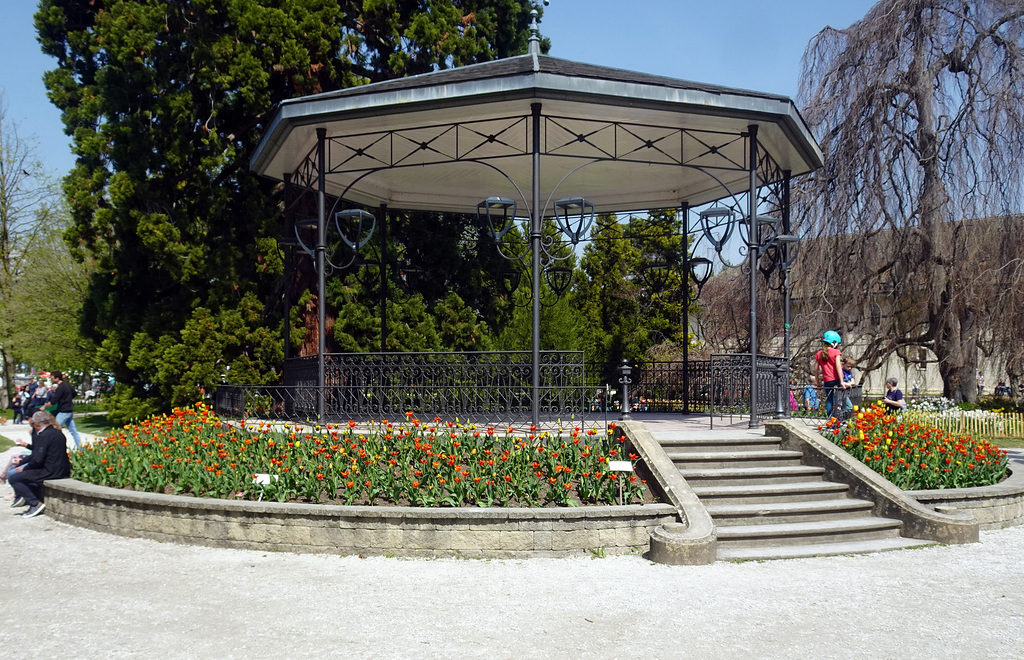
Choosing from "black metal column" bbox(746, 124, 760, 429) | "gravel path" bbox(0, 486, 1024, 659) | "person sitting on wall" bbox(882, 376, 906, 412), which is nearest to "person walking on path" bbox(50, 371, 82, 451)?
"gravel path" bbox(0, 486, 1024, 659)

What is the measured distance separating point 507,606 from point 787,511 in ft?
11.7

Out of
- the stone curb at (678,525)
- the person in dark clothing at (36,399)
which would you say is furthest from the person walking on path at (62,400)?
the stone curb at (678,525)

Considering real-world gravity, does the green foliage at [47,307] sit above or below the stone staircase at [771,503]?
above

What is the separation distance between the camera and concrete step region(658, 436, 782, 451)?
9.36 meters

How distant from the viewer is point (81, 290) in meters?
27.7

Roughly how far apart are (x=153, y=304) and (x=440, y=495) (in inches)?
451

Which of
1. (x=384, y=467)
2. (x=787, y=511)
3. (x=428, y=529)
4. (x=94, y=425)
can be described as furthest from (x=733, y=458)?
(x=94, y=425)

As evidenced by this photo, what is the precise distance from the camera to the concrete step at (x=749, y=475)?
28.6 ft

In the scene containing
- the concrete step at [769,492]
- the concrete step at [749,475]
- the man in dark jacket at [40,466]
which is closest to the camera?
the concrete step at [769,492]

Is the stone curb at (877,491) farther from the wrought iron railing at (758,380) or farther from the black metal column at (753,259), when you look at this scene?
the wrought iron railing at (758,380)

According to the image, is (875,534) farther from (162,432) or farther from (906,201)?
(906,201)

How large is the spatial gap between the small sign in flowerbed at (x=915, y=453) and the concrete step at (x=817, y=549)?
1.37 meters

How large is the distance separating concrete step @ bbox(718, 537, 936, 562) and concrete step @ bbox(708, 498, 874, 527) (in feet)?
1.40

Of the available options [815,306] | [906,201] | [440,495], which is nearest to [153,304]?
[440,495]
